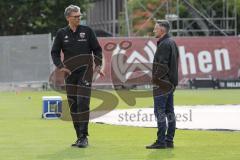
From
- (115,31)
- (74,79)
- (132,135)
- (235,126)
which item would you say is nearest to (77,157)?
(74,79)

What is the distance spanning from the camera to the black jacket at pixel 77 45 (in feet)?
41.0

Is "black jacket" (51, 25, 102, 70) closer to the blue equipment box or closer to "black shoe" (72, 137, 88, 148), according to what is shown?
"black shoe" (72, 137, 88, 148)

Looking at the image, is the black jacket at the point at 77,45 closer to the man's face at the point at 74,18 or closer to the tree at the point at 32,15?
the man's face at the point at 74,18

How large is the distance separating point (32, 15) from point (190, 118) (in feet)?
109

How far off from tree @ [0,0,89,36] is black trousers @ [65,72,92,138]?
36.4 metres

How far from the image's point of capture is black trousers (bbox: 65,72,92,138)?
1248 cm

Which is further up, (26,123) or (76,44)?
(76,44)

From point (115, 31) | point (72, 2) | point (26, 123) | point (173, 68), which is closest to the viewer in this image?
point (173, 68)

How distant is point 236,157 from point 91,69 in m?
3.09

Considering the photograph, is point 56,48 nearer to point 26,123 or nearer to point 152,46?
point 26,123

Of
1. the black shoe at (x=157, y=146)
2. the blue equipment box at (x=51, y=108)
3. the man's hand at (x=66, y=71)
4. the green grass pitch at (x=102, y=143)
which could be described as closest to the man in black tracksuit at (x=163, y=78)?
the black shoe at (x=157, y=146)

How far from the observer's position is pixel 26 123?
55.4 feet

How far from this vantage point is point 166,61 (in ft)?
39.2

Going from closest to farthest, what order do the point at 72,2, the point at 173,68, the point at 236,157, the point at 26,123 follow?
1. the point at 236,157
2. the point at 173,68
3. the point at 26,123
4. the point at 72,2
